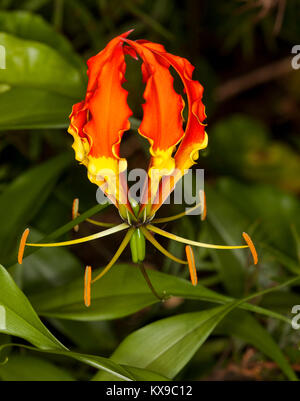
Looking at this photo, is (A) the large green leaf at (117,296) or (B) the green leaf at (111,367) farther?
(A) the large green leaf at (117,296)

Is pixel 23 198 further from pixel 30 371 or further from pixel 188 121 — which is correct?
pixel 188 121

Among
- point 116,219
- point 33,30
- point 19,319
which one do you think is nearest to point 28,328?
point 19,319

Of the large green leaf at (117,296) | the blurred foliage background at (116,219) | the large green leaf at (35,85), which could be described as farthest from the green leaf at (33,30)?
the large green leaf at (117,296)

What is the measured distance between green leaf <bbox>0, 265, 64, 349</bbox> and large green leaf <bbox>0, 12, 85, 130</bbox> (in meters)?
0.29

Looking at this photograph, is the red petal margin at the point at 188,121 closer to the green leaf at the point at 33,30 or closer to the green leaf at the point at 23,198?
the green leaf at the point at 23,198

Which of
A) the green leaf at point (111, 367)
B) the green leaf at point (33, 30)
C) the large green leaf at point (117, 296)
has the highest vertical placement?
the green leaf at point (33, 30)

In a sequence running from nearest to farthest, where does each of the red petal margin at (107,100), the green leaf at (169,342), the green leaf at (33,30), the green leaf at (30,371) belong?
the red petal margin at (107,100)
the green leaf at (169,342)
the green leaf at (30,371)
the green leaf at (33,30)

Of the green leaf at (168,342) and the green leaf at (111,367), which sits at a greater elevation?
the green leaf at (168,342)

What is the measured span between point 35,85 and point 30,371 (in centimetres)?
48

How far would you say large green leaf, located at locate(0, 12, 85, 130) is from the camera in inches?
33.7

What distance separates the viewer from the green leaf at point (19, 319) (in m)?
0.62

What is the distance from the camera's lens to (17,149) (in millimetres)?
1324
